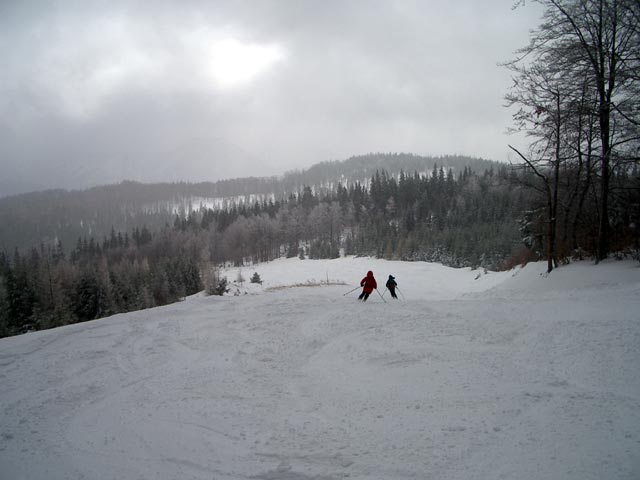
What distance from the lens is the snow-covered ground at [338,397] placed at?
402 centimetres

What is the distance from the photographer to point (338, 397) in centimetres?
552

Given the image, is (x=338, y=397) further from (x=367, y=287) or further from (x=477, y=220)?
(x=477, y=220)

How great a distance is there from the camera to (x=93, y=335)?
910cm

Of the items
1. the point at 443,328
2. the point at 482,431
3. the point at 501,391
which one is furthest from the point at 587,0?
the point at 482,431

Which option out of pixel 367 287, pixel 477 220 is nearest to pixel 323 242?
pixel 477 220

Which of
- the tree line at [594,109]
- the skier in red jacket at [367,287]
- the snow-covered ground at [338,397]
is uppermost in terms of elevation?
the tree line at [594,109]

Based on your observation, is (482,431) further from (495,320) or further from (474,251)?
(474,251)

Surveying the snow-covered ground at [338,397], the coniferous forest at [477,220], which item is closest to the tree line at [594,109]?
the coniferous forest at [477,220]

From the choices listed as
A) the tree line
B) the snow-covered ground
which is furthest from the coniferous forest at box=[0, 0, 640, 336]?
the snow-covered ground

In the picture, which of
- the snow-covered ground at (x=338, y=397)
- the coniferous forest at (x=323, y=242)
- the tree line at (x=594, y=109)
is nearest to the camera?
the snow-covered ground at (x=338, y=397)

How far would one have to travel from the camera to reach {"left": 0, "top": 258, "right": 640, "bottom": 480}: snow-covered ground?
13.2 ft

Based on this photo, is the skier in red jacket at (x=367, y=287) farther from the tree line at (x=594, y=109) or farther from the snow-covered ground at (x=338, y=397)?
the tree line at (x=594, y=109)

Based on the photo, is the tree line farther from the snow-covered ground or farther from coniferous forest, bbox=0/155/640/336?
the snow-covered ground

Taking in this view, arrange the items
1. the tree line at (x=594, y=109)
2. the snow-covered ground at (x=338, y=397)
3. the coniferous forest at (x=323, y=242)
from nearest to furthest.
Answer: the snow-covered ground at (x=338, y=397)
the tree line at (x=594, y=109)
the coniferous forest at (x=323, y=242)
